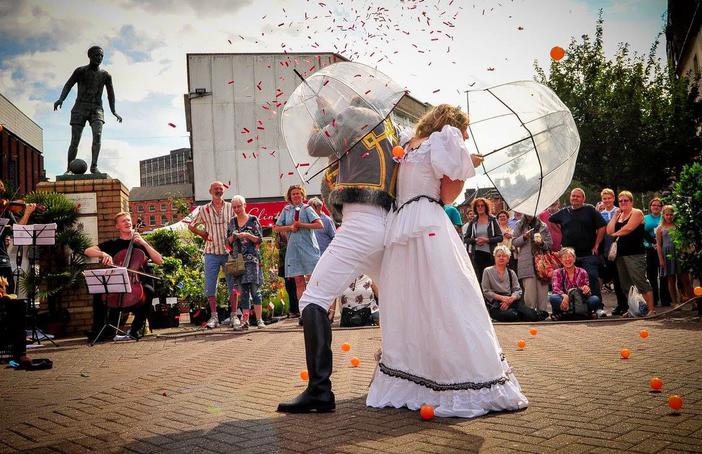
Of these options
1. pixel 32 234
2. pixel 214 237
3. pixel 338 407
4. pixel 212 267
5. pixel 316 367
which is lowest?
pixel 338 407

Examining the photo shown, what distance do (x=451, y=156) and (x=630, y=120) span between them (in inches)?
984

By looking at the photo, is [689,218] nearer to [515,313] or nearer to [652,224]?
[515,313]

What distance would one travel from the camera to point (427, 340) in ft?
14.6

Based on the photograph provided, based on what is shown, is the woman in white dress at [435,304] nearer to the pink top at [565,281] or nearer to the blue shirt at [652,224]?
the pink top at [565,281]

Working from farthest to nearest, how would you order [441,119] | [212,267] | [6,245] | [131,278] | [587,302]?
1. [212,267]
2. [587,302]
3. [131,278]
4. [6,245]
5. [441,119]

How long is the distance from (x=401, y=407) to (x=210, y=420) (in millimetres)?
1321

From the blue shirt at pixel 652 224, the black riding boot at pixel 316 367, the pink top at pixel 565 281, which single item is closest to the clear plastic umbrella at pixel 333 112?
the black riding boot at pixel 316 367

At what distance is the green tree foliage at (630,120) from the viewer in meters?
26.5

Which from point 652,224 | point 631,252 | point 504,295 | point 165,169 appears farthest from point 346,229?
point 165,169

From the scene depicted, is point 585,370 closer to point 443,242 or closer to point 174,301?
point 443,242

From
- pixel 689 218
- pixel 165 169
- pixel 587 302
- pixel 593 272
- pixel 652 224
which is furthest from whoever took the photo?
pixel 165 169

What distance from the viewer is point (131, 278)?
387 inches

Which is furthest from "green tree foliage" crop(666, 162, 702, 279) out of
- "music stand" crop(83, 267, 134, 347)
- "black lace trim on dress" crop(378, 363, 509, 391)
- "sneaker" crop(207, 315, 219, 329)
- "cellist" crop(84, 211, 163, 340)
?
"music stand" crop(83, 267, 134, 347)

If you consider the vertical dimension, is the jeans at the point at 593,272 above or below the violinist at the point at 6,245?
below
